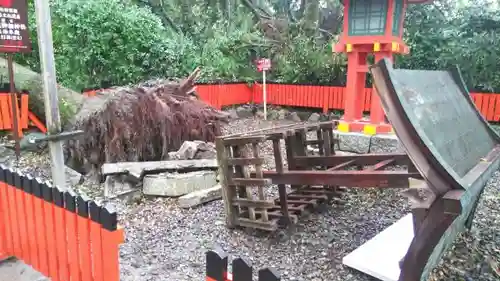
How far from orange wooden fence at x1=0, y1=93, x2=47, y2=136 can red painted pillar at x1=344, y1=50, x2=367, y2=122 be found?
244 inches

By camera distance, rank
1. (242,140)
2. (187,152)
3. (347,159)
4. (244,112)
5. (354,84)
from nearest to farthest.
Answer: (242,140)
(347,159)
(187,152)
(354,84)
(244,112)

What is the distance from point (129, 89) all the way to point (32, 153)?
6.90 ft

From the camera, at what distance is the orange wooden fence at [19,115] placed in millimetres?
6723

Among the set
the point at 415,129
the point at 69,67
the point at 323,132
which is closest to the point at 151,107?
the point at 323,132

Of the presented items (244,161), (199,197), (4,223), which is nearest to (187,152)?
(199,197)

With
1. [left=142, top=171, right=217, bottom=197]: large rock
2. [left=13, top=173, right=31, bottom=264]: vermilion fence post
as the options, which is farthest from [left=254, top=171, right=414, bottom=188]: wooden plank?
[left=13, top=173, right=31, bottom=264]: vermilion fence post

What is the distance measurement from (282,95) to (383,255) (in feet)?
37.3

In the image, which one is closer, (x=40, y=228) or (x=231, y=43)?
(x=40, y=228)

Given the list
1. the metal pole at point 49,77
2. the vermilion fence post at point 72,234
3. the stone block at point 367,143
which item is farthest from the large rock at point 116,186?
the stone block at point 367,143

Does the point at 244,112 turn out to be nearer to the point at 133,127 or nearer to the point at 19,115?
the point at 133,127

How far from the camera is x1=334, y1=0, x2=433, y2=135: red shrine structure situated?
660 centimetres

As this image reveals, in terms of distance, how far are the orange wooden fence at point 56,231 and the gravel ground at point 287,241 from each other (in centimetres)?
73

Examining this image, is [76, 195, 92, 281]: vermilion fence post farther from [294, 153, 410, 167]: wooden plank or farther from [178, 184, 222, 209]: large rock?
[294, 153, 410, 167]: wooden plank

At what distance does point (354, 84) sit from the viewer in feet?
23.6
